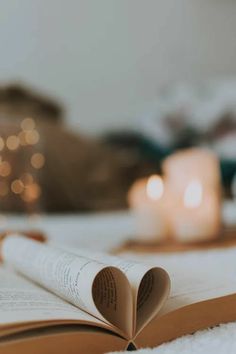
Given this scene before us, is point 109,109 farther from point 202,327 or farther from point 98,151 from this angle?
point 202,327

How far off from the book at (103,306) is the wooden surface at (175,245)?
15.5 inches

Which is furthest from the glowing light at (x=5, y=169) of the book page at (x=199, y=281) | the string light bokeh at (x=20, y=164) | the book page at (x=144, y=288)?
the book page at (x=144, y=288)

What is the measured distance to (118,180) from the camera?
5.49 ft

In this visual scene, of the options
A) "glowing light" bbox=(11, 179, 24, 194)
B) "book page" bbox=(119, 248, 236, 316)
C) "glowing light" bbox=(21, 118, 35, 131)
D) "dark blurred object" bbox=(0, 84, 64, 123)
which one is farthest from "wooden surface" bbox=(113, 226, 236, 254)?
"dark blurred object" bbox=(0, 84, 64, 123)

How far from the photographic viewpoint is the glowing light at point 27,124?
4.89ft

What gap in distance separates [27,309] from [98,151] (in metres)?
1.31

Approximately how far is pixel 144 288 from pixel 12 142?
1.01 metres

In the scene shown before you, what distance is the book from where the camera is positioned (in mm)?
369

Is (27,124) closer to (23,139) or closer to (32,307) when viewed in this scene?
(23,139)

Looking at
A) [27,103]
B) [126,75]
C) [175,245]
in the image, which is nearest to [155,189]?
[175,245]

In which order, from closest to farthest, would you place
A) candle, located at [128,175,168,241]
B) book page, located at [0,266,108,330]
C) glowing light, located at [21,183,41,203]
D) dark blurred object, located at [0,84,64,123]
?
book page, located at [0,266,108,330] < candle, located at [128,175,168,241] < glowing light, located at [21,183,41,203] < dark blurred object, located at [0,84,64,123]

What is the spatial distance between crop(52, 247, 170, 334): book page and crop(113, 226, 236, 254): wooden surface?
0.44 meters

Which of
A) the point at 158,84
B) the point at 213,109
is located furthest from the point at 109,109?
the point at 213,109

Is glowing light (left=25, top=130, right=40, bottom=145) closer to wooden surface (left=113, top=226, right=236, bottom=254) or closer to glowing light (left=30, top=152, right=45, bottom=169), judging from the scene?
glowing light (left=30, top=152, right=45, bottom=169)
